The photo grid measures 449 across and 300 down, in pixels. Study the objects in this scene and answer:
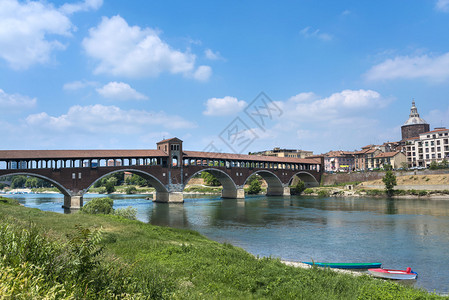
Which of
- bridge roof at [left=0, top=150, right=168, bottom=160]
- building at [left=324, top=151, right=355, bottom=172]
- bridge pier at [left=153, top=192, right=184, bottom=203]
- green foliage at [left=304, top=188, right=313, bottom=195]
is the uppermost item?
bridge roof at [left=0, top=150, right=168, bottom=160]

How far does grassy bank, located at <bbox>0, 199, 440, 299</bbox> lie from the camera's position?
568 cm

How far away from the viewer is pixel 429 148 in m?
83.9

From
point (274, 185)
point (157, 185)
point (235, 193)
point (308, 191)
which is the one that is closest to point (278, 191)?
point (274, 185)

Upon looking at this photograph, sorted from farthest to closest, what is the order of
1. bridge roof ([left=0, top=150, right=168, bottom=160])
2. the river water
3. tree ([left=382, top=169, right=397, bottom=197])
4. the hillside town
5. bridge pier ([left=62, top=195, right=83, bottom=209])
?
the hillside town
tree ([left=382, top=169, right=397, bottom=197])
bridge pier ([left=62, top=195, right=83, bottom=209])
bridge roof ([left=0, top=150, right=168, bottom=160])
the river water

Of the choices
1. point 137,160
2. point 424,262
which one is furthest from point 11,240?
point 137,160

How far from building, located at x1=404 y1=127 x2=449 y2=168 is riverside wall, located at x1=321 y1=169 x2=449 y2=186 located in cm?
1821

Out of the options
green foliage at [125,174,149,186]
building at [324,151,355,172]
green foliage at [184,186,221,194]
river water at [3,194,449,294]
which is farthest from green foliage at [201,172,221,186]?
river water at [3,194,449,294]

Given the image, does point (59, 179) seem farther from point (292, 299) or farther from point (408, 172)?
point (408, 172)

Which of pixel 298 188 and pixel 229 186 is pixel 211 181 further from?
pixel 229 186

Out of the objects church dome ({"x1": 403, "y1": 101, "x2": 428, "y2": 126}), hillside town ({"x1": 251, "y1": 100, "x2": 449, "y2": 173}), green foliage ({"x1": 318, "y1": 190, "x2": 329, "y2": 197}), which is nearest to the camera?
green foliage ({"x1": 318, "y1": 190, "x2": 329, "y2": 197})

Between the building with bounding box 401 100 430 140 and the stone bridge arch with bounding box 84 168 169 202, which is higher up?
the building with bounding box 401 100 430 140

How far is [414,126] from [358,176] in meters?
46.0

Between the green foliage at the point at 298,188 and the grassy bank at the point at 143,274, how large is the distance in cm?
6784

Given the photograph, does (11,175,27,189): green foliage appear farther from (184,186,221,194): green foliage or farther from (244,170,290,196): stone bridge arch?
(244,170,290,196): stone bridge arch
